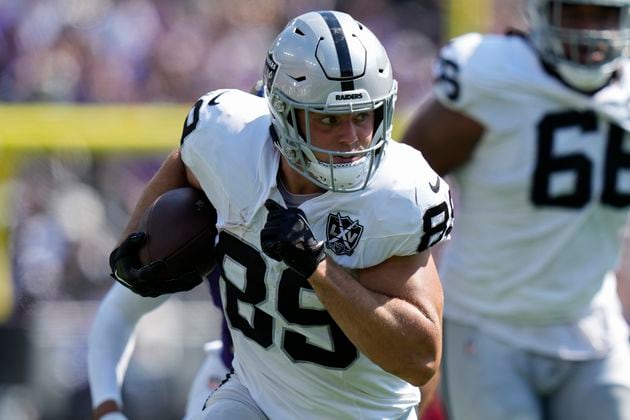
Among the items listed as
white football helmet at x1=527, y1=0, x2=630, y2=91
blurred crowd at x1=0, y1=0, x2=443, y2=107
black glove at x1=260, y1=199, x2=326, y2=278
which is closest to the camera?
black glove at x1=260, y1=199, x2=326, y2=278

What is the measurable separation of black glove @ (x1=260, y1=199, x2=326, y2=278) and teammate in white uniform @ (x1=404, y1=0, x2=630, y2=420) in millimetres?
1375

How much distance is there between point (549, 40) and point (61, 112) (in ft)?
10.4

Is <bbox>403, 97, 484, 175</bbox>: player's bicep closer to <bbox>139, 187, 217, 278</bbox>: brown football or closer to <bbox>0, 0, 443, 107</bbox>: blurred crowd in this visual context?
<bbox>139, 187, 217, 278</bbox>: brown football

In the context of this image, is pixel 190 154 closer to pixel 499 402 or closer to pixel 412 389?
pixel 412 389

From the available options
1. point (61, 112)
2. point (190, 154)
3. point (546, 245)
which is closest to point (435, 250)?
point (546, 245)

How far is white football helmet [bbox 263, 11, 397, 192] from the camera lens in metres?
2.56

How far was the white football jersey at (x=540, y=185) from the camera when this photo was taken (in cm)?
371

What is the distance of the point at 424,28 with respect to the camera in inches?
290

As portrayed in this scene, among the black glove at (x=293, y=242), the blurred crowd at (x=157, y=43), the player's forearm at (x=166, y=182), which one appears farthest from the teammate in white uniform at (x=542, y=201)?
the blurred crowd at (x=157, y=43)

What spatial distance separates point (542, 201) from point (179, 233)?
4.66 ft

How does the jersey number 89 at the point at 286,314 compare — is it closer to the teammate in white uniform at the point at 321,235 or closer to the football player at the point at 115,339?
the teammate in white uniform at the point at 321,235

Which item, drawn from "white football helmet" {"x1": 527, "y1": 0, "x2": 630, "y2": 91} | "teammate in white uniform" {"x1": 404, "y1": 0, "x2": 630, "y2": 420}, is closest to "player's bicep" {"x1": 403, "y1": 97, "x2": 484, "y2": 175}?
"teammate in white uniform" {"x1": 404, "y1": 0, "x2": 630, "y2": 420}

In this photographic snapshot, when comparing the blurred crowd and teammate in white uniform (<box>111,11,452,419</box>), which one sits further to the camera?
the blurred crowd

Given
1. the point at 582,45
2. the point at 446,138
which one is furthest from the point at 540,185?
the point at 582,45
